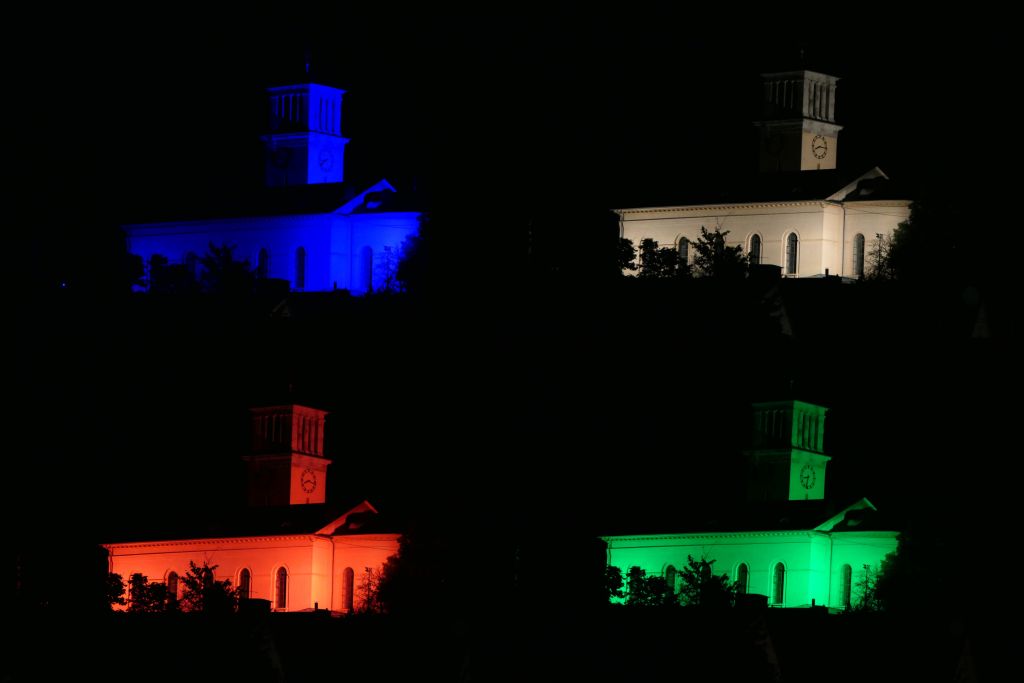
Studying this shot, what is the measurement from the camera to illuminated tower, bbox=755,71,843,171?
411 ft

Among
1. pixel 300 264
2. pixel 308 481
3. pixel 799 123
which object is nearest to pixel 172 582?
pixel 308 481

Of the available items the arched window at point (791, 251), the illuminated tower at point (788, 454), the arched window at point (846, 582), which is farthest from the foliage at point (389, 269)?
the arched window at point (846, 582)

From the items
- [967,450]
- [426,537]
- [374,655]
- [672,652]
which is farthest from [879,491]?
[374,655]

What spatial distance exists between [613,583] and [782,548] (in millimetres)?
4305

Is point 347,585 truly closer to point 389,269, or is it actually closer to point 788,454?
point 788,454

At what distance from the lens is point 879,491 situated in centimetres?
9588

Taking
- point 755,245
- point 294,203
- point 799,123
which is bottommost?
point 755,245

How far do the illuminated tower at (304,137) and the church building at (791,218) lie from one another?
19476 mm

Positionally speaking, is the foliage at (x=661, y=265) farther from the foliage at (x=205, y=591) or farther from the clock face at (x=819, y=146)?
the foliage at (x=205, y=591)

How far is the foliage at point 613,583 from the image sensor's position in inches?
3511

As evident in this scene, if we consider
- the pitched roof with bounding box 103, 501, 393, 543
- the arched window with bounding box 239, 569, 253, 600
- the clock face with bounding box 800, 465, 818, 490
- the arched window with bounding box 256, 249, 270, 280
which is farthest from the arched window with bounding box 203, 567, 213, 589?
the arched window with bounding box 256, 249, 270, 280

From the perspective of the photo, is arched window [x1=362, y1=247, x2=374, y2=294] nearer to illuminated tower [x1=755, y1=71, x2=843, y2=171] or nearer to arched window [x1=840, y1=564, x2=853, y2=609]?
illuminated tower [x1=755, y1=71, x2=843, y2=171]

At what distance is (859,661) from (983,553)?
1443cm

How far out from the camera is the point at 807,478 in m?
95.4
